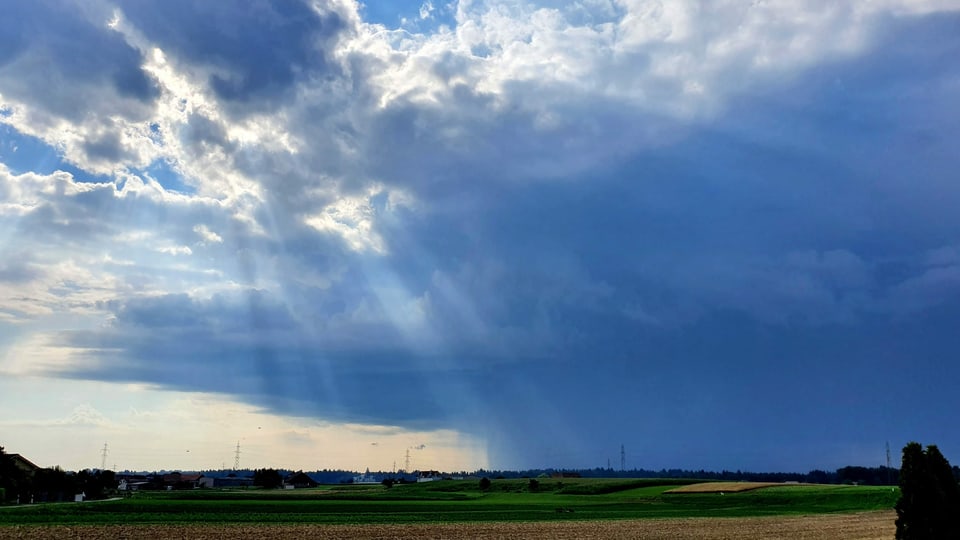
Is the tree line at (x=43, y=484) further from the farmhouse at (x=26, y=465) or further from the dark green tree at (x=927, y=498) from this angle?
the dark green tree at (x=927, y=498)

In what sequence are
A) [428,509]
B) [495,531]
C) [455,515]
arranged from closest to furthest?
[495,531] < [455,515] < [428,509]

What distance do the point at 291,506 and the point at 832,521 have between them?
66.6 m

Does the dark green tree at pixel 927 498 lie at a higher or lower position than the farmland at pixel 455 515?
higher

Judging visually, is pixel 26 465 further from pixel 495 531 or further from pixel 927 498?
pixel 927 498

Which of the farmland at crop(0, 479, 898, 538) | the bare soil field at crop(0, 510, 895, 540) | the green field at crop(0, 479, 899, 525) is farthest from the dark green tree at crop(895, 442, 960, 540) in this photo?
the green field at crop(0, 479, 899, 525)

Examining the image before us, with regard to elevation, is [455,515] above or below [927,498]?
below

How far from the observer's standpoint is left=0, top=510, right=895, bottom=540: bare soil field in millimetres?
51188

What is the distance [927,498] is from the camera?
29609 mm

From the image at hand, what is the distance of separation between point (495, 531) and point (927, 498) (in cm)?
3620

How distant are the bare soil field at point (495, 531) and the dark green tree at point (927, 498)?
83.9 feet

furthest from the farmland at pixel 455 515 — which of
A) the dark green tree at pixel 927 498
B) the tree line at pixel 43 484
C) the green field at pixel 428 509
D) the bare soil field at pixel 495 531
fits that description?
the dark green tree at pixel 927 498

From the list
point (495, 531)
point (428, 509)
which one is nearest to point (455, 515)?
point (428, 509)

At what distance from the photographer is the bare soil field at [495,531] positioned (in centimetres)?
5119

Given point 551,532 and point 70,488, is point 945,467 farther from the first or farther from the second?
point 70,488
